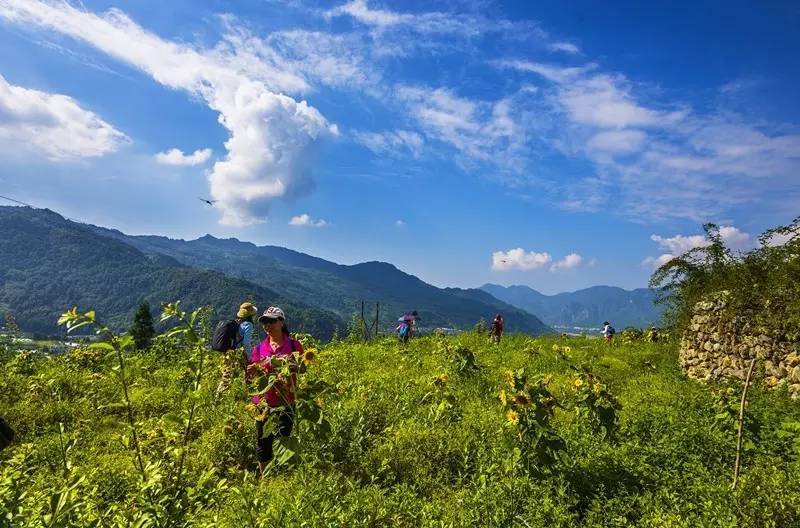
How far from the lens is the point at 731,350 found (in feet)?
45.6

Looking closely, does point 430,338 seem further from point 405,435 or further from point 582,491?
point 582,491

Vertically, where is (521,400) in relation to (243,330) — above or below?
below

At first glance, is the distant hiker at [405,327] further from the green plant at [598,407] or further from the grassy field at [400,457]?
the green plant at [598,407]

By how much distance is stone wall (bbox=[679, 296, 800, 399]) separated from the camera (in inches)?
468

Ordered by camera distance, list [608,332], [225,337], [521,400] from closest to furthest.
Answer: [521,400]
[225,337]
[608,332]

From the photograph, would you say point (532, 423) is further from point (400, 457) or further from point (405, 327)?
point (405, 327)

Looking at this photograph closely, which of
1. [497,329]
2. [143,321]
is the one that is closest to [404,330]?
[497,329]

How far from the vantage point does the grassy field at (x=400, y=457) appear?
15.5ft

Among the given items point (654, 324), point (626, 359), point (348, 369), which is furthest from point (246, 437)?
point (654, 324)

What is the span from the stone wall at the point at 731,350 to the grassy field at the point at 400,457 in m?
0.74

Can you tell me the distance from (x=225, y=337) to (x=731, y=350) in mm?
14245

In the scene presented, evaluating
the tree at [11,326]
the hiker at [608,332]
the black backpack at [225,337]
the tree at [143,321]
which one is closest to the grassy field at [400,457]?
the tree at [11,326]

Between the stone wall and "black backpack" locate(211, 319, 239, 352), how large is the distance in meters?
13.0

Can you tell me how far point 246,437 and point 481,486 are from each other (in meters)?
4.17
